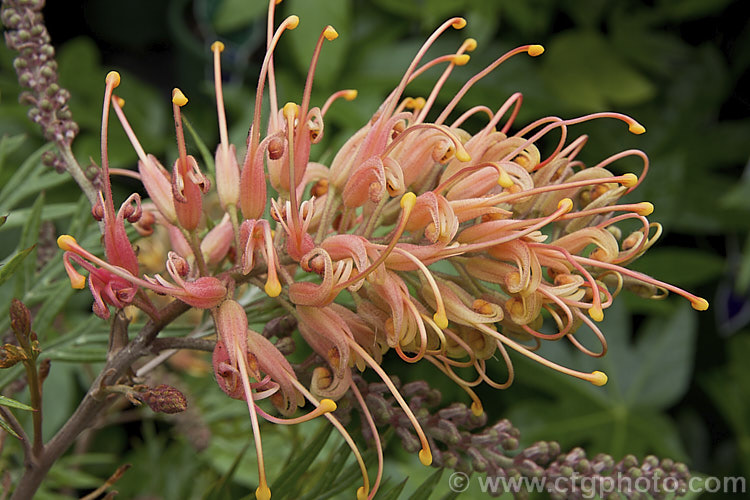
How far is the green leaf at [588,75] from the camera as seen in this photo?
40.0 inches

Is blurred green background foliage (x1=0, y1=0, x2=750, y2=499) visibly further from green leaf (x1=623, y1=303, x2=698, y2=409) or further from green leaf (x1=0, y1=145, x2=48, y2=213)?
green leaf (x1=0, y1=145, x2=48, y2=213)

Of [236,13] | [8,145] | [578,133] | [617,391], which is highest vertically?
[8,145]

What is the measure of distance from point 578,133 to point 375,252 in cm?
86

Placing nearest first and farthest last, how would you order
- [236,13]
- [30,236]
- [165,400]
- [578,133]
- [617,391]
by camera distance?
[165,400], [30,236], [617,391], [236,13], [578,133]

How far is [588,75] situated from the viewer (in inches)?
40.9

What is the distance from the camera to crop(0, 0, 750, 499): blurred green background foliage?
0.82 metres

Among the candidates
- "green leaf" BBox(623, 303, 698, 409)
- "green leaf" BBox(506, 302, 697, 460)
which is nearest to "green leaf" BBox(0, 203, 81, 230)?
"green leaf" BBox(506, 302, 697, 460)

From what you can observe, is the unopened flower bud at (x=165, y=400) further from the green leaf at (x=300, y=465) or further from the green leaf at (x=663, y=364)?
the green leaf at (x=663, y=364)

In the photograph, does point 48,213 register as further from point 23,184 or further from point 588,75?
point 588,75

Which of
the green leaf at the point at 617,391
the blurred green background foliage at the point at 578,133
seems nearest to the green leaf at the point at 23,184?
the blurred green background foliage at the point at 578,133

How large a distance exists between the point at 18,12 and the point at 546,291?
0.29 metres

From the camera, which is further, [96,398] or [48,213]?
[48,213]

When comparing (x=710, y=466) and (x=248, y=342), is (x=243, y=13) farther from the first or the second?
(x=710, y=466)

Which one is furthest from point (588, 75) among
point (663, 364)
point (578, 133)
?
point (663, 364)
